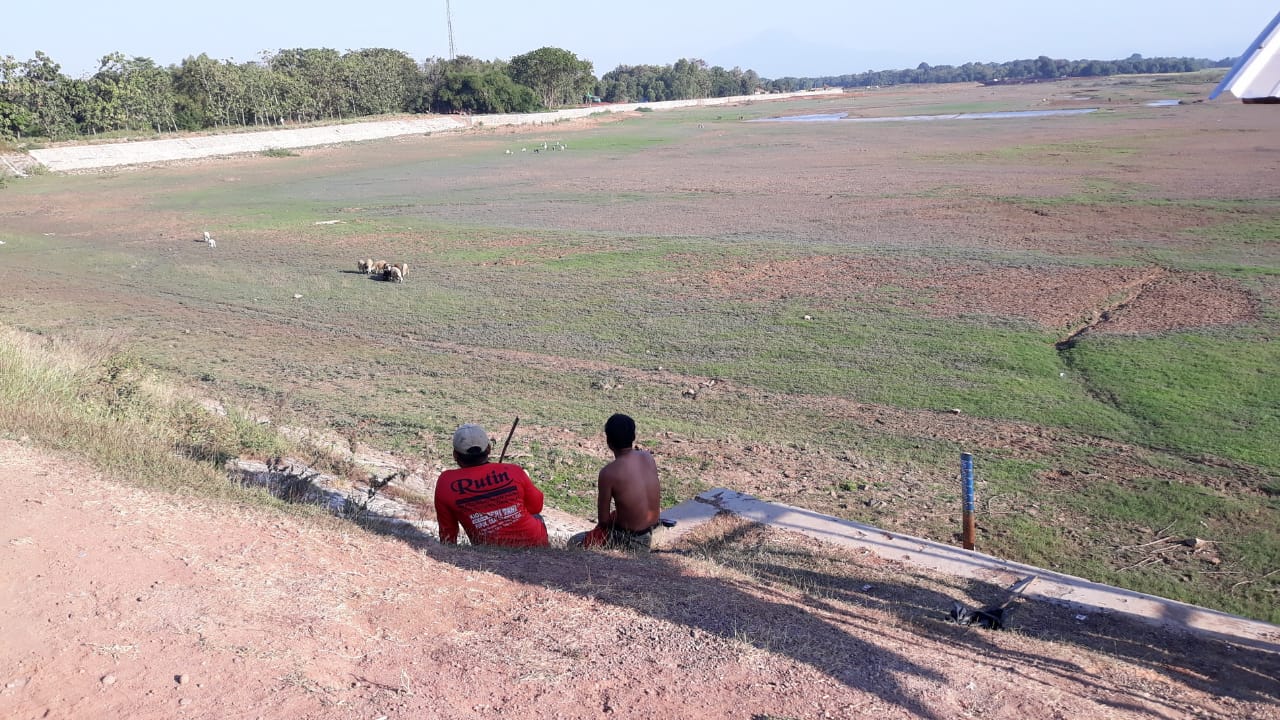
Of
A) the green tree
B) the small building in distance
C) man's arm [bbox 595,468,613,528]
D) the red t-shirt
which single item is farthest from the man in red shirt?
the green tree

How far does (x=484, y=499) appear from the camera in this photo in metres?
6.14

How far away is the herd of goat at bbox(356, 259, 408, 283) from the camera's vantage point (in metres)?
21.3

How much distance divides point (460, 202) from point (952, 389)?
2609 cm

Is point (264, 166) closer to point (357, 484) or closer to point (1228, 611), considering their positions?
point (357, 484)

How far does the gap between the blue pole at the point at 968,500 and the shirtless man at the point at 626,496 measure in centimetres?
247

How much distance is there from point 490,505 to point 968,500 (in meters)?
3.64

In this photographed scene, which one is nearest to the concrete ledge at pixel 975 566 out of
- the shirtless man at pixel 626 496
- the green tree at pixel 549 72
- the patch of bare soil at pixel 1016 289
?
the shirtless man at pixel 626 496

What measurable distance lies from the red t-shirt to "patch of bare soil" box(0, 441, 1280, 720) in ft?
1.13

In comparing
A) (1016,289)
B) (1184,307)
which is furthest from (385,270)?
(1184,307)

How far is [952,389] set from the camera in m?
12.4

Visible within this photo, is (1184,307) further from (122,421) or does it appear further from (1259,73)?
(122,421)

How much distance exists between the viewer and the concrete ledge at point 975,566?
5.93 m

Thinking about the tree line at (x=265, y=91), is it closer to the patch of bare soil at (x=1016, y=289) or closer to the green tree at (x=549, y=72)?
the green tree at (x=549, y=72)

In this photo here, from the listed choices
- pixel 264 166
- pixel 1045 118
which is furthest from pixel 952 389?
pixel 1045 118
